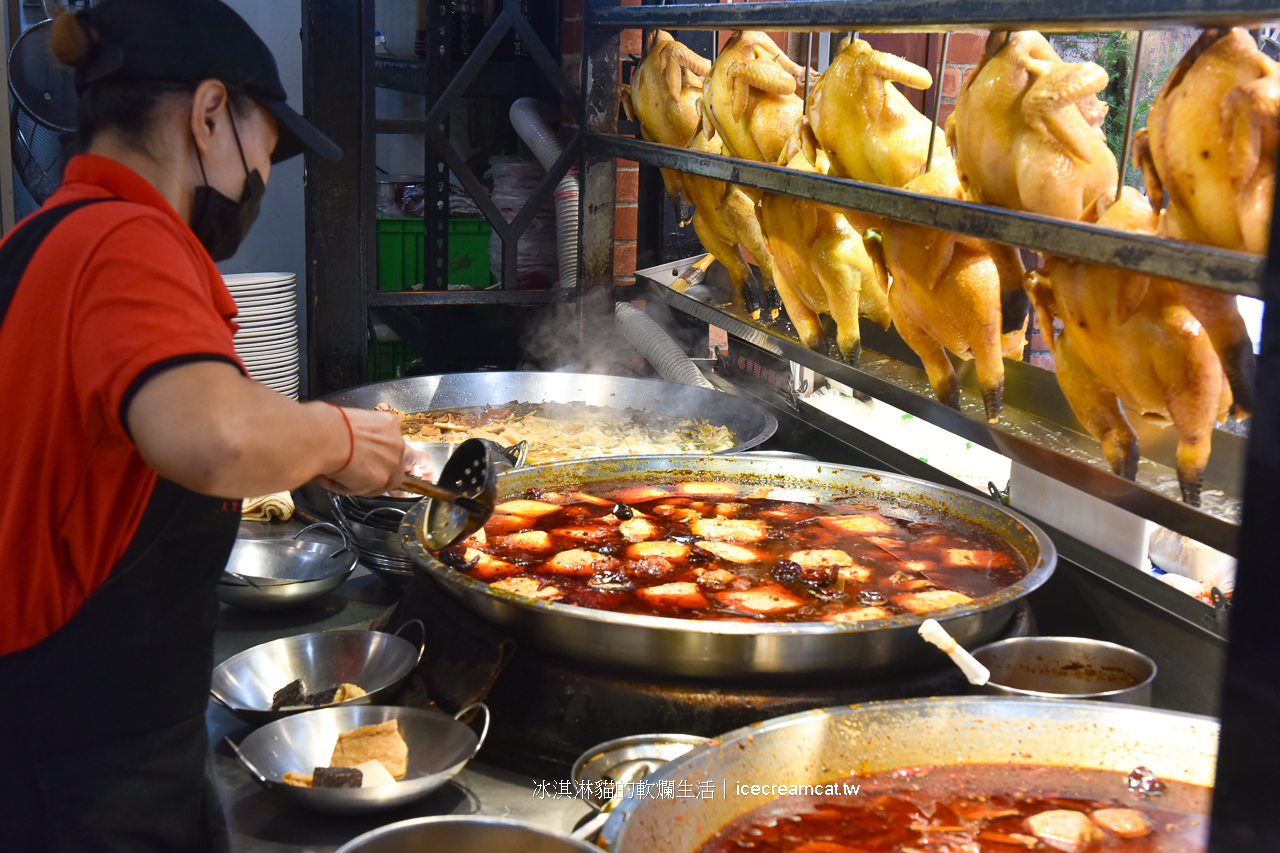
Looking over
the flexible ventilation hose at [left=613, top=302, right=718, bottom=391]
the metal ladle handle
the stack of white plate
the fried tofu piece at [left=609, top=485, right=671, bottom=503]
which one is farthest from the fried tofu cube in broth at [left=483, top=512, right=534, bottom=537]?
the stack of white plate

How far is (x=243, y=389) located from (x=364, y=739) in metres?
0.71

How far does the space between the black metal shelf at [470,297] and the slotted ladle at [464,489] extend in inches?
97.3

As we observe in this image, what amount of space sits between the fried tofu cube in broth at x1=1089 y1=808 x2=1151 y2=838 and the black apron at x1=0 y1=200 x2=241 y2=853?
140 centimetres

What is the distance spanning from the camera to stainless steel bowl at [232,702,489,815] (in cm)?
168

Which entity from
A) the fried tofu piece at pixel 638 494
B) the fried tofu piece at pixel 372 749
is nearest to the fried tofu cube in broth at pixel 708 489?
the fried tofu piece at pixel 638 494

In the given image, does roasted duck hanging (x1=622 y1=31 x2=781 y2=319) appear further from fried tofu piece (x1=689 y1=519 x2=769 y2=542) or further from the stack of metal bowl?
the stack of metal bowl

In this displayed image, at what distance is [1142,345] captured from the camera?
1.83m

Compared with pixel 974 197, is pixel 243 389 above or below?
below

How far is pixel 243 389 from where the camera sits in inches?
54.4

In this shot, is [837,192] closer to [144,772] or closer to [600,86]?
[144,772]

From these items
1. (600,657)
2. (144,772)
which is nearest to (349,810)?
(144,772)

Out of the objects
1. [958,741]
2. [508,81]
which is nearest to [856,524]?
[958,741]

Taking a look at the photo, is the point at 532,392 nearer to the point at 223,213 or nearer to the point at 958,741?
the point at 223,213

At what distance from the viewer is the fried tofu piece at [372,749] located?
5.79 feet
